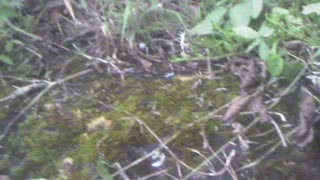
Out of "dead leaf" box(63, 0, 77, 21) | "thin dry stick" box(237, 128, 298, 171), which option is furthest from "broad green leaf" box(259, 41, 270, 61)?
"dead leaf" box(63, 0, 77, 21)

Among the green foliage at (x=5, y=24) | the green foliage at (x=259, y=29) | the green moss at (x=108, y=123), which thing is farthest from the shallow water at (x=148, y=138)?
the green foliage at (x=5, y=24)

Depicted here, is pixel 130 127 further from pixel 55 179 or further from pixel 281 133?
pixel 281 133

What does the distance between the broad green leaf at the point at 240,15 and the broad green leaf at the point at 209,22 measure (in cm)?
4

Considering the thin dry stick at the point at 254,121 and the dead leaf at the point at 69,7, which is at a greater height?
the dead leaf at the point at 69,7

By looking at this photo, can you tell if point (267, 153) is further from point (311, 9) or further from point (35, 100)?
point (35, 100)

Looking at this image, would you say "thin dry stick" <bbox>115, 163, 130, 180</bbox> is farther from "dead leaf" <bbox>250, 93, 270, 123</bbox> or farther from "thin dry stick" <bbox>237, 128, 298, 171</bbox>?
"dead leaf" <bbox>250, 93, 270, 123</bbox>

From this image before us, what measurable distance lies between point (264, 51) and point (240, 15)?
0.18 meters

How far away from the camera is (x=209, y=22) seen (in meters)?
1.90

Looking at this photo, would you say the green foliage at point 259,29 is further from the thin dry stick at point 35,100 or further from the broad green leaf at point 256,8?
the thin dry stick at point 35,100

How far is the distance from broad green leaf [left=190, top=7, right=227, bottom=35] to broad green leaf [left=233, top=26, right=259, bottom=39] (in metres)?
0.11

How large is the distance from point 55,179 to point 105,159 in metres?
0.13

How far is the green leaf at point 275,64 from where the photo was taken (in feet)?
5.58

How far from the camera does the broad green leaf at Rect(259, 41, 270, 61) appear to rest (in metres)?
1.72

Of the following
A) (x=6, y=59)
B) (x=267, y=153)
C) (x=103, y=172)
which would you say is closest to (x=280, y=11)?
(x=267, y=153)
